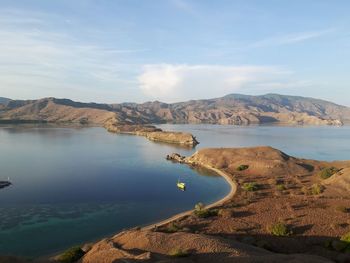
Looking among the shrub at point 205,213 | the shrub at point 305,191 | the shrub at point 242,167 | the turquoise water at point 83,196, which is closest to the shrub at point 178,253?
the turquoise water at point 83,196

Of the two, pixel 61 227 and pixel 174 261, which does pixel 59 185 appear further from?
pixel 174 261

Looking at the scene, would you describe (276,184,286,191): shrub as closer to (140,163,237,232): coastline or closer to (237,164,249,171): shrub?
(140,163,237,232): coastline

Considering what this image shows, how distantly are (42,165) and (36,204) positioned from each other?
39.3 meters

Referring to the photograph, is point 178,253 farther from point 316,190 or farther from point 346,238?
point 316,190

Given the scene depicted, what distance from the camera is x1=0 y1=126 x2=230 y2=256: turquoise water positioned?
148 ft

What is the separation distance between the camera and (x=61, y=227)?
47406 millimetres

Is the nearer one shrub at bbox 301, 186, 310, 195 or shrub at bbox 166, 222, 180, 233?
shrub at bbox 166, 222, 180, 233

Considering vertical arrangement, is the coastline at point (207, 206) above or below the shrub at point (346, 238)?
below

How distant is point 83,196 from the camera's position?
63.2 metres

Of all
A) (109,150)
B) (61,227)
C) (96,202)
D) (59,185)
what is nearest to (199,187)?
(96,202)

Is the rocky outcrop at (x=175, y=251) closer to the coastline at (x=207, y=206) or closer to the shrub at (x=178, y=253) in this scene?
the shrub at (x=178, y=253)

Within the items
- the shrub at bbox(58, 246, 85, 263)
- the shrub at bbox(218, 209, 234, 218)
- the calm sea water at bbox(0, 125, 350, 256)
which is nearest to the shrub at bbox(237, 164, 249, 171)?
the calm sea water at bbox(0, 125, 350, 256)

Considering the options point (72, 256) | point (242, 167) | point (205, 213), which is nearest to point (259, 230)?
point (205, 213)

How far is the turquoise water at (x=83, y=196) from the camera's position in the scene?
Answer: 45.2 m
